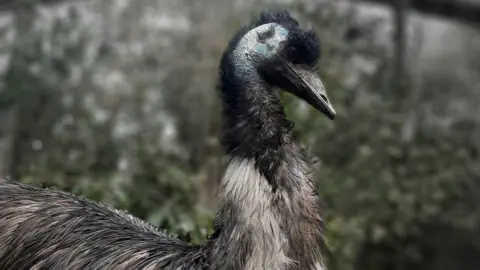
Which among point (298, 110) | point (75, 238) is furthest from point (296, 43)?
point (298, 110)

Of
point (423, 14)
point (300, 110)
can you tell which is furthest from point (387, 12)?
point (300, 110)

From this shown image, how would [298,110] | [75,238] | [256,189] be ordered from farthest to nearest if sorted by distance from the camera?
[298,110] < [75,238] < [256,189]

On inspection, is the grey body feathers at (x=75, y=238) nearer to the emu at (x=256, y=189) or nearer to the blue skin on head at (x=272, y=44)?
the emu at (x=256, y=189)

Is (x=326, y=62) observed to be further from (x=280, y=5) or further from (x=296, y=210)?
(x=296, y=210)

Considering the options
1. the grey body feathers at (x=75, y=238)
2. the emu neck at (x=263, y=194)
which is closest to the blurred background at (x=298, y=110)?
the grey body feathers at (x=75, y=238)

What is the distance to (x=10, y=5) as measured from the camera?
205 inches

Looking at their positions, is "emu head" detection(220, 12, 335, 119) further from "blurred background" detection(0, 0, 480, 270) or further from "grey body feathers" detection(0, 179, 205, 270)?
"blurred background" detection(0, 0, 480, 270)

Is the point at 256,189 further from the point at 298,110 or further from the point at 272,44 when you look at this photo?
the point at 298,110

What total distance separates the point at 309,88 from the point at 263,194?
311mm

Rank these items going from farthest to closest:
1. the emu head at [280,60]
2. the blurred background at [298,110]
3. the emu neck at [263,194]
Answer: the blurred background at [298,110] → the emu head at [280,60] → the emu neck at [263,194]

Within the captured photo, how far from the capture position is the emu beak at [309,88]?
232 centimetres

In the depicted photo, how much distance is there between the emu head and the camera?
7.61 ft

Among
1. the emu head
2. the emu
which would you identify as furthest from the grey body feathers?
the emu head

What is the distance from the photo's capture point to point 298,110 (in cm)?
442
